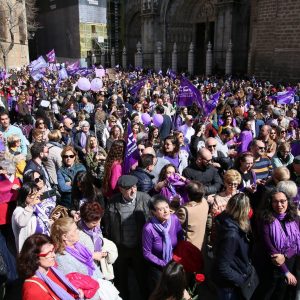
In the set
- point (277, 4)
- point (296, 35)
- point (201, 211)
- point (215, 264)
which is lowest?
point (215, 264)

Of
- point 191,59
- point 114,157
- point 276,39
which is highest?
point 276,39

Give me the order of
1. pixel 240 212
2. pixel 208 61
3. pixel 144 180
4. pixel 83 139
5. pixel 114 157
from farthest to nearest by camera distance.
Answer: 1. pixel 208 61
2. pixel 83 139
3. pixel 114 157
4. pixel 144 180
5. pixel 240 212

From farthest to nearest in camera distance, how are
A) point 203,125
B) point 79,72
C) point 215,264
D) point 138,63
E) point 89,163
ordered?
point 138,63 → point 79,72 → point 203,125 → point 89,163 → point 215,264

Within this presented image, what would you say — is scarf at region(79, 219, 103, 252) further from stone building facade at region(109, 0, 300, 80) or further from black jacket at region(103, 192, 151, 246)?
stone building facade at region(109, 0, 300, 80)

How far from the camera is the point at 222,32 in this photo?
27406mm

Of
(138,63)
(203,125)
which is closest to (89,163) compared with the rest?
(203,125)

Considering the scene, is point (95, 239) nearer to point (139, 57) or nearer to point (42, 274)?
point (42, 274)

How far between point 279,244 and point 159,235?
116cm

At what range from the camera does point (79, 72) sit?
19062mm

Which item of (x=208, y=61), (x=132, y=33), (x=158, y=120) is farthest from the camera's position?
(x=132, y=33)

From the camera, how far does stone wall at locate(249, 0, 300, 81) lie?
1978 centimetres

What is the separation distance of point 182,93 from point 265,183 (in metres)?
5.50

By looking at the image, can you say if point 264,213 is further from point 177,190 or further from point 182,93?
point 182,93

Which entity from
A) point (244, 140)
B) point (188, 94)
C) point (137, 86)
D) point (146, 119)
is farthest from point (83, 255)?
point (137, 86)
